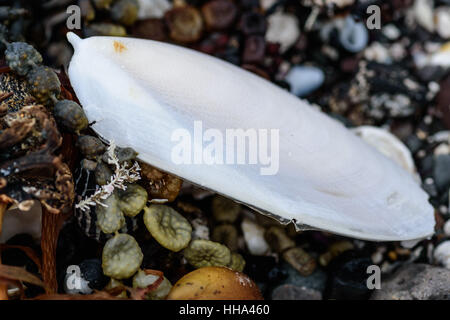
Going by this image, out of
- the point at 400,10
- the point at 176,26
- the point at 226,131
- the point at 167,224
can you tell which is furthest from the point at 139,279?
the point at 400,10

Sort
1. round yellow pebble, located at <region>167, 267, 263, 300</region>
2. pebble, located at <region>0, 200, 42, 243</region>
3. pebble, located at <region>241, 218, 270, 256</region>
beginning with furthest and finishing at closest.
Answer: pebble, located at <region>241, 218, 270, 256</region> < pebble, located at <region>0, 200, 42, 243</region> < round yellow pebble, located at <region>167, 267, 263, 300</region>

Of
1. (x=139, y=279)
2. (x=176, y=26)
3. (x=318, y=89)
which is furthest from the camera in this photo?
(x=318, y=89)

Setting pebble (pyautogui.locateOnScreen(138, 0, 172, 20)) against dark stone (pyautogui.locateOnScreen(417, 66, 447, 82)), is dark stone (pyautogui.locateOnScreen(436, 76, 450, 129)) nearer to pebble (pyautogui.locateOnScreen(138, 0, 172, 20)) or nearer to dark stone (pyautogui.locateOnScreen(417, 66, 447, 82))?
dark stone (pyautogui.locateOnScreen(417, 66, 447, 82))

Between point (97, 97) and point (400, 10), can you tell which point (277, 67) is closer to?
point (400, 10)

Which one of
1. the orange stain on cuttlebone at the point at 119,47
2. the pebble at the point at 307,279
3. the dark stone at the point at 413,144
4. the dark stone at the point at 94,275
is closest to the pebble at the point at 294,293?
the pebble at the point at 307,279

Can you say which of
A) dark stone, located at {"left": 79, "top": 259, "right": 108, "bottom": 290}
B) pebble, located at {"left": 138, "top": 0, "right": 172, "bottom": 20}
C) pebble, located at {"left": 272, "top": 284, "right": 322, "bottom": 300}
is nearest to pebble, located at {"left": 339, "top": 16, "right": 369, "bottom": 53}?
pebble, located at {"left": 138, "top": 0, "right": 172, "bottom": 20}

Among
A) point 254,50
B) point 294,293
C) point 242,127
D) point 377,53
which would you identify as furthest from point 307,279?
point 377,53
